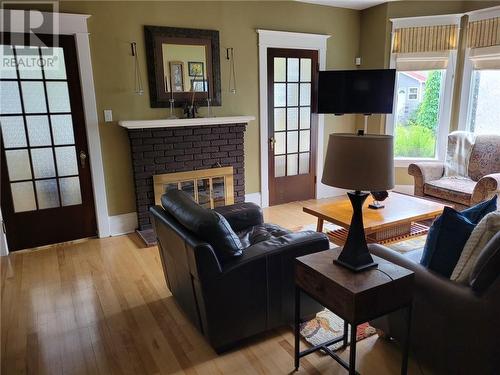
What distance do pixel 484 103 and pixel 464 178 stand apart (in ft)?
3.61

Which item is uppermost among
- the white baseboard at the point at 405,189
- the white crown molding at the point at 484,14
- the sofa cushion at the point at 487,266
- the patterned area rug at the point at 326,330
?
the white crown molding at the point at 484,14

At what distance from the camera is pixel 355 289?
5.16 feet

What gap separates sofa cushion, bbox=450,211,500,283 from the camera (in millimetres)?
1628

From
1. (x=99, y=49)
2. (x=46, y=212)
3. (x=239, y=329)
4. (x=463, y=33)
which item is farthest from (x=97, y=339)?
(x=463, y=33)

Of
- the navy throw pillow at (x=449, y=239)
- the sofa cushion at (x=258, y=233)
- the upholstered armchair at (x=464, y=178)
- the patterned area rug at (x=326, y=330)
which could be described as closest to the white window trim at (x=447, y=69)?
the upholstered armchair at (x=464, y=178)

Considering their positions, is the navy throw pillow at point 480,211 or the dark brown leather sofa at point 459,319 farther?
the navy throw pillow at point 480,211

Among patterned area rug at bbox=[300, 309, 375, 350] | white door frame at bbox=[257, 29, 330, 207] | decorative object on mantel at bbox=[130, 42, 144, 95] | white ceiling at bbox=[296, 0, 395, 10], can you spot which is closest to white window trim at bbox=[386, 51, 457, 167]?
white ceiling at bbox=[296, 0, 395, 10]

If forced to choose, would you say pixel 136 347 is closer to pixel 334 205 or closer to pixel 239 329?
pixel 239 329

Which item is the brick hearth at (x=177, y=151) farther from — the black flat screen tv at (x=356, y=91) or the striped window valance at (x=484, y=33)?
the striped window valance at (x=484, y=33)

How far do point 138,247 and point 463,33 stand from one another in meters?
4.79

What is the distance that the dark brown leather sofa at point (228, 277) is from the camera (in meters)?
1.95

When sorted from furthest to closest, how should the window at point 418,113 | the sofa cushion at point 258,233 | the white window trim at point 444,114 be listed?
the window at point 418,113, the white window trim at point 444,114, the sofa cushion at point 258,233

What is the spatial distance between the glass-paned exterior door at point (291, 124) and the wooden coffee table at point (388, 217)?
1.34 m

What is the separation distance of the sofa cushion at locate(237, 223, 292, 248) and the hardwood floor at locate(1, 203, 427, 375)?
610mm
